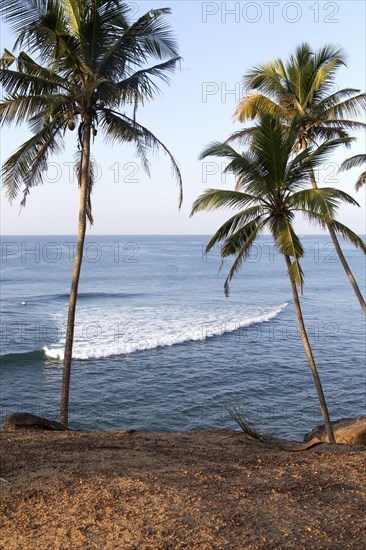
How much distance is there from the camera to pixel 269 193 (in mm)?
14602

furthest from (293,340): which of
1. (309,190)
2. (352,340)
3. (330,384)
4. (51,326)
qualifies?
(309,190)

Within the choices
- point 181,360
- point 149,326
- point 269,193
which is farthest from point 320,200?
point 149,326

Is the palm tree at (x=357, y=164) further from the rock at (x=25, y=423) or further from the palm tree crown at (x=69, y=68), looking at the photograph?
the rock at (x=25, y=423)

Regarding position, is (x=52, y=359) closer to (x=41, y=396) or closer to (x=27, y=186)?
(x=41, y=396)

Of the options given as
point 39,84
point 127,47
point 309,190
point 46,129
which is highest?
point 127,47

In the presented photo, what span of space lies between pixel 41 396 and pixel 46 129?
1581 centimetres

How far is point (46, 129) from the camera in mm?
13359

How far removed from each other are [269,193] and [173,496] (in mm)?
9251

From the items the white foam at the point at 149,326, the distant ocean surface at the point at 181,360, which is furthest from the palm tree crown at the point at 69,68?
the white foam at the point at 149,326

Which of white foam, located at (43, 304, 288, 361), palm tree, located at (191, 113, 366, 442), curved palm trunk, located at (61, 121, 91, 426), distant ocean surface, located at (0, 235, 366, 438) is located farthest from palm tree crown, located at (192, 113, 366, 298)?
white foam, located at (43, 304, 288, 361)

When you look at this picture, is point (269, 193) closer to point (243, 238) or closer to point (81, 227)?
point (243, 238)

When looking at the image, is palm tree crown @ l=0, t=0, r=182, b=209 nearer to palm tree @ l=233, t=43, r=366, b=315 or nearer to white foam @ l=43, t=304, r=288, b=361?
palm tree @ l=233, t=43, r=366, b=315

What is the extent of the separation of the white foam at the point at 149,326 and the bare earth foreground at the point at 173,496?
76.8ft

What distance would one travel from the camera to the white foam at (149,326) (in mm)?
34375
